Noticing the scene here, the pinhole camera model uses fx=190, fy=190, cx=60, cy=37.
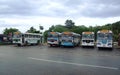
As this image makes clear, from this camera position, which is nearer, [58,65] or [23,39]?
[58,65]

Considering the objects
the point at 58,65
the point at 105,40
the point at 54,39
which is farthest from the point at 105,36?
the point at 58,65

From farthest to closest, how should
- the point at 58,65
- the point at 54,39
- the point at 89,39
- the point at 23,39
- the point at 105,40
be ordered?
the point at 23,39, the point at 54,39, the point at 89,39, the point at 105,40, the point at 58,65

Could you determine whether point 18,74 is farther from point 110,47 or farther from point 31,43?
point 31,43

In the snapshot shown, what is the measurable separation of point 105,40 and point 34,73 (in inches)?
924

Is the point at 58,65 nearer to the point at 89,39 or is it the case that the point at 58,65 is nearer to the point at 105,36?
the point at 105,36

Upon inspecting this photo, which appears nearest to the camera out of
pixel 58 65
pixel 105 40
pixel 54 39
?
pixel 58 65

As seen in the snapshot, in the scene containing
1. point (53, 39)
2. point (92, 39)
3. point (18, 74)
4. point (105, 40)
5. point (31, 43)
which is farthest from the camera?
point (31, 43)

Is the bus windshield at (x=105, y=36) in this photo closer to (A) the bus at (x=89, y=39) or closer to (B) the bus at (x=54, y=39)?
(A) the bus at (x=89, y=39)

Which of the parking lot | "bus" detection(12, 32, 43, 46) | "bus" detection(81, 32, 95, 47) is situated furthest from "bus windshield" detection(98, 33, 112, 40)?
"bus" detection(12, 32, 43, 46)

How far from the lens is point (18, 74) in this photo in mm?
9289

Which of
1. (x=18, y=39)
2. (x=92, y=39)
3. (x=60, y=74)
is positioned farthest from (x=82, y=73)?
(x=18, y=39)

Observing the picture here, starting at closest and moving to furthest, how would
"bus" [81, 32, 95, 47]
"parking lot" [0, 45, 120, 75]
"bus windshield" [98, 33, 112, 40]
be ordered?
"parking lot" [0, 45, 120, 75]
"bus windshield" [98, 33, 112, 40]
"bus" [81, 32, 95, 47]

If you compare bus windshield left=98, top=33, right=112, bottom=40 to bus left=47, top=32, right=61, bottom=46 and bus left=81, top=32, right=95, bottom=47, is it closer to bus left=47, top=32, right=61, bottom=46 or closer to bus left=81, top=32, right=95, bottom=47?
bus left=81, top=32, right=95, bottom=47

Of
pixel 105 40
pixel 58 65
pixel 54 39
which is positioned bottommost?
pixel 58 65
